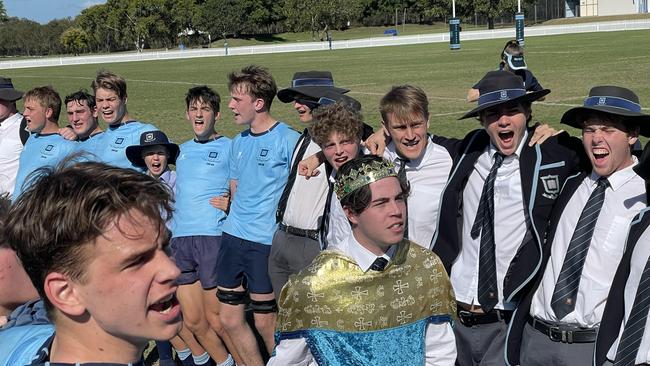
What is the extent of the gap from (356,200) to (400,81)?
90.1 feet

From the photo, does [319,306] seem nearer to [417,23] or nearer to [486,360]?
[486,360]

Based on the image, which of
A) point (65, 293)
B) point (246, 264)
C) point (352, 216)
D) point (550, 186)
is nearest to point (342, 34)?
point (246, 264)

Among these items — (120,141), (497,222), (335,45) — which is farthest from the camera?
(335,45)

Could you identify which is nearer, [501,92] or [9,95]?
[501,92]

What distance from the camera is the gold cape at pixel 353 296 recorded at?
148 inches

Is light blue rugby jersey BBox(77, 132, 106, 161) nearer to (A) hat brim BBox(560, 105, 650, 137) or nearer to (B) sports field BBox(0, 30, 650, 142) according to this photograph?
(A) hat brim BBox(560, 105, 650, 137)

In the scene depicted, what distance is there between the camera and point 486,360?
4945mm

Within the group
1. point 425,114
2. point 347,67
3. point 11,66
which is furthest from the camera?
point 11,66

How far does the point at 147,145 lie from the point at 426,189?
2.94 metres

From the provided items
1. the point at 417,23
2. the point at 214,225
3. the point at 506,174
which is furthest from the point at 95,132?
the point at 417,23

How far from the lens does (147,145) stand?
7238 mm

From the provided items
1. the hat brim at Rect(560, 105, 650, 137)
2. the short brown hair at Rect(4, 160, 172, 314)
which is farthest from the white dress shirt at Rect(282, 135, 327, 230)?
the short brown hair at Rect(4, 160, 172, 314)

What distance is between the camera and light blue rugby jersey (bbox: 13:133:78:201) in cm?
825

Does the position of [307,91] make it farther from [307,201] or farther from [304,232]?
[304,232]
